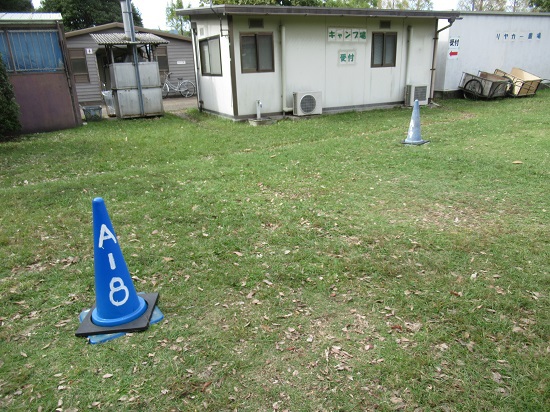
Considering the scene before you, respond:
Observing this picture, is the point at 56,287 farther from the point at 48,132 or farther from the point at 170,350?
the point at 48,132

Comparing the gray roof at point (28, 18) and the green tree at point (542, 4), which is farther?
the green tree at point (542, 4)

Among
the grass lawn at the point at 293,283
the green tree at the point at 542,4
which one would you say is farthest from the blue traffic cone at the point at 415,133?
the green tree at the point at 542,4

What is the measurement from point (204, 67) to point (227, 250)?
10.4 m

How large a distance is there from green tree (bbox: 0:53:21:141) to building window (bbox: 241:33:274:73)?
5.68 metres

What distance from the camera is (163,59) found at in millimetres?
20359

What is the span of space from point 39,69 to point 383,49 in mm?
9974

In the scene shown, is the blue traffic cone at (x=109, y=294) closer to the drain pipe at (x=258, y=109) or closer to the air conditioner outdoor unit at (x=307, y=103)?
the drain pipe at (x=258, y=109)

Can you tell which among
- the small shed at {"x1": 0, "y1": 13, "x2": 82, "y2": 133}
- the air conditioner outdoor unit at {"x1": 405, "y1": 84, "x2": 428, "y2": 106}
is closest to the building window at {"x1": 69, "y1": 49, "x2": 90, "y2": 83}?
the small shed at {"x1": 0, "y1": 13, "x2": 82, "y2": 133}

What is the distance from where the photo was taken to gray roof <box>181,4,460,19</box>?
10.3 meters

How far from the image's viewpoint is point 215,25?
1151cm

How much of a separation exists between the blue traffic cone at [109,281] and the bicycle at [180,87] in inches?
742

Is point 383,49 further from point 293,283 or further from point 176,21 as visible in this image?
point 176,21

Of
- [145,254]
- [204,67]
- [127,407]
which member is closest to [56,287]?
[145,254]

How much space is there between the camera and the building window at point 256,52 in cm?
1123
